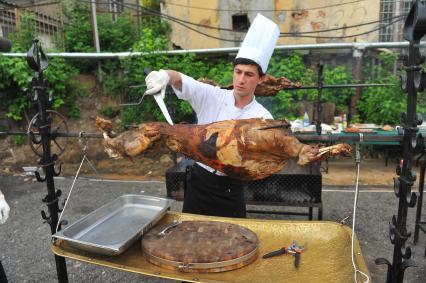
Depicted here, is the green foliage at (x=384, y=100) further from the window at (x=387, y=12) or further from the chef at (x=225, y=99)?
the chef at (x=225, y=99)

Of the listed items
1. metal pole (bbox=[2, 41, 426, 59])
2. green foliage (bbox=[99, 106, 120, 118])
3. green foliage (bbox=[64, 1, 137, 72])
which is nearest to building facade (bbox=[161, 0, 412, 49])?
metal pole (bbox=[2, 41, 426, 59])

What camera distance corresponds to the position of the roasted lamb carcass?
1957 millimetres

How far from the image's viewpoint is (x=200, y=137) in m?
2.11

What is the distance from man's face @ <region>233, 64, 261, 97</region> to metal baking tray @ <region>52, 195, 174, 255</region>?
0.96 meters

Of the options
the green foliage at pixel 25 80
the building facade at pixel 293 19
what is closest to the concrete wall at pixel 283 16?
the building facade at pixel 293 19

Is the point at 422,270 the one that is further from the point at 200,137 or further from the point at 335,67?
the point at 335,67

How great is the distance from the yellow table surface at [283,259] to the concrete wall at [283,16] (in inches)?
303

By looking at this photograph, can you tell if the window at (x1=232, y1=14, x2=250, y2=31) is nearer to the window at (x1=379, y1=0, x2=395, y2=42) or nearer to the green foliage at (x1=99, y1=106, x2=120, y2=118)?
the window at (x1=379, y1=0, x2=395, y2=42)

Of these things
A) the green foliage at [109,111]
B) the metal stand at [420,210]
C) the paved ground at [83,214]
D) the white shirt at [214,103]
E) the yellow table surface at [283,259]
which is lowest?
the paved ground at [83,214]

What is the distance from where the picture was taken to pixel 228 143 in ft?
6.67

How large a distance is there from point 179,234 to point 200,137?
62 cm

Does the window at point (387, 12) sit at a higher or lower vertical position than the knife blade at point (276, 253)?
higher

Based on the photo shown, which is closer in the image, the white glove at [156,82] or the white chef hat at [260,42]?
the white glove at [156,82]

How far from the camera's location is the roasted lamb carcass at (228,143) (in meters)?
1.96
